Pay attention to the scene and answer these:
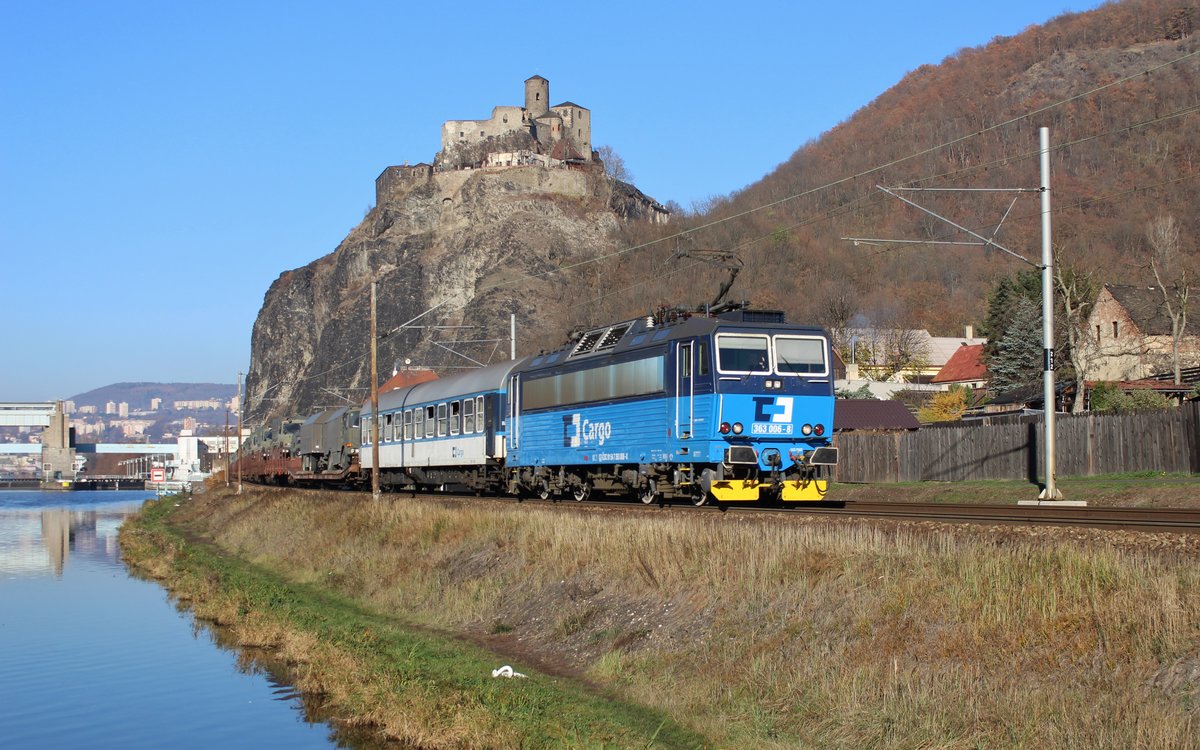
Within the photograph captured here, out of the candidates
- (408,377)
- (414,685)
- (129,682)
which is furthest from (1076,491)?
(408,377)

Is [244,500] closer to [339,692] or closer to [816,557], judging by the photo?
[339,692]

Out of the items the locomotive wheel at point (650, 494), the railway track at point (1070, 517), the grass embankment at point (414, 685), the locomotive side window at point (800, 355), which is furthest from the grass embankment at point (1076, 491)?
the grass embankment at point (414, 685)

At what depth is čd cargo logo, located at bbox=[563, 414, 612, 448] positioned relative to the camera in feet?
104

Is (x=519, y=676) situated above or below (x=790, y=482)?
below

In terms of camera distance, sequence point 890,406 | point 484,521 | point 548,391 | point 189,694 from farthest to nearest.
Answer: point 890,406, point 548,391, point 484,521, point 189,694

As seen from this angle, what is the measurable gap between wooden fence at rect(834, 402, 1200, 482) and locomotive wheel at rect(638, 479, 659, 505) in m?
14.1

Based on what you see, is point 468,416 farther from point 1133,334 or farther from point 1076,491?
point 1133,334

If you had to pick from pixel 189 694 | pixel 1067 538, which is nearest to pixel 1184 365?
pixel 1067 538

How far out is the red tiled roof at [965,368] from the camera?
106 metres

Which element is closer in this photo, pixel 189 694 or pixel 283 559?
pixel 189 694

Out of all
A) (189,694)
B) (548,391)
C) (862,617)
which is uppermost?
(548,391)

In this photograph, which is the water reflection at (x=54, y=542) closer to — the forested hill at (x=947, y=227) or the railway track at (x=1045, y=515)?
the railway track at (x=1045, y=515)

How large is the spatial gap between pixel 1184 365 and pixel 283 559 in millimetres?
58363

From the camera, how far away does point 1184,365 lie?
73.2 m
